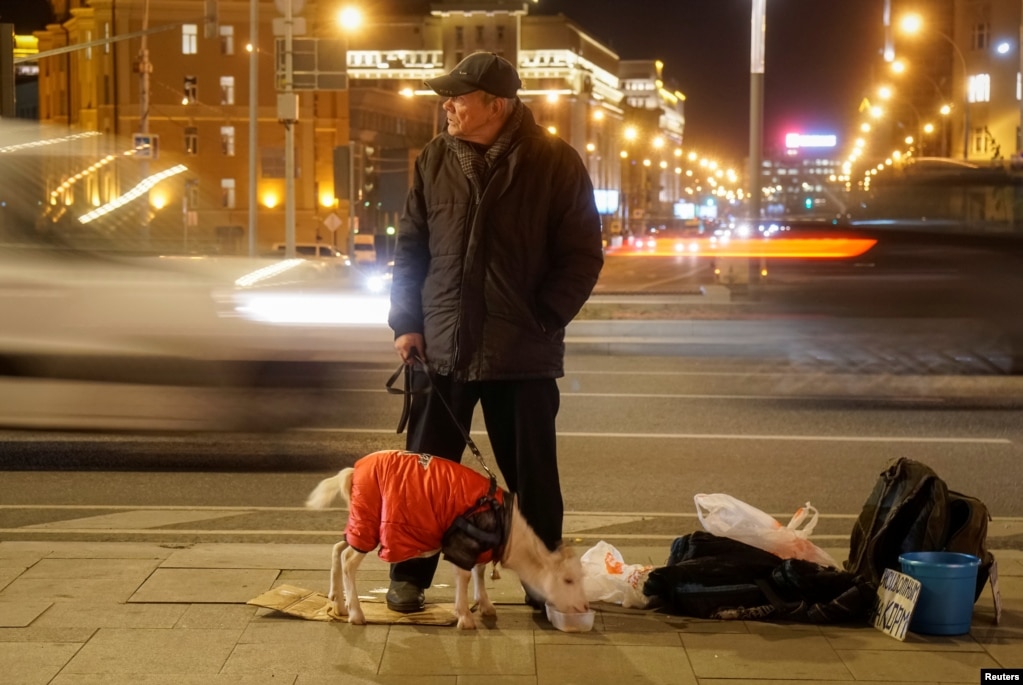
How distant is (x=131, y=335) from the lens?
29.6ft

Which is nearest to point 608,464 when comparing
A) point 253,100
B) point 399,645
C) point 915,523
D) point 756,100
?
point 915,523

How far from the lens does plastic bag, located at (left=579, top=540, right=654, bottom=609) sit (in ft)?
18.5

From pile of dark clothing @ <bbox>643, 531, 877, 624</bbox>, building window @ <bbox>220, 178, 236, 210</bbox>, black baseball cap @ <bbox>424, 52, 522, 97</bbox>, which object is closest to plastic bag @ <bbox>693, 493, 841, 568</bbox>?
pile of dark clothing @ <bbox>643, 531, 877, 624</bbox>

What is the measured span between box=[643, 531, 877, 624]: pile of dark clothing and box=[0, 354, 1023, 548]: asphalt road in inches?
63.6

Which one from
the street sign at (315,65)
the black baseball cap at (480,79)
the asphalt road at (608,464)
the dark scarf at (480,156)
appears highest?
the street sign at (315,65)

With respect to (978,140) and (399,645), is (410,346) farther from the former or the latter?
(978,140)

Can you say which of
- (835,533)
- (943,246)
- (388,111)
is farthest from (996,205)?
(388,111)

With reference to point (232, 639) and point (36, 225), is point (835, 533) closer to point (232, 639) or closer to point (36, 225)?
point (232, 639)

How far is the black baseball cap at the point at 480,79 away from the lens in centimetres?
527

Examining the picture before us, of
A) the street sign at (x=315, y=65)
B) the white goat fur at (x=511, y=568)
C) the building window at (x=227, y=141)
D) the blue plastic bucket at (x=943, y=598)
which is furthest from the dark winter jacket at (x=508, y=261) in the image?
the building window at (x=227, y=141)

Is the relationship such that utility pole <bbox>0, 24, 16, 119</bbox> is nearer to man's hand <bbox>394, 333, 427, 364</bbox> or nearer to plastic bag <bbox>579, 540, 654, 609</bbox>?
man's hand <bbox>394, 333, 427, 364</bbox>

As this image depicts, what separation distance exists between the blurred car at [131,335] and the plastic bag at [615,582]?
12.9 ft

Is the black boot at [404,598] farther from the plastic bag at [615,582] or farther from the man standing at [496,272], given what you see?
the plastic bag at [615,582]

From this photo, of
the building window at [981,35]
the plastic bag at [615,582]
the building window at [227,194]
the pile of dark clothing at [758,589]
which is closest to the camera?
the pile of dark clothing at [758,589]
